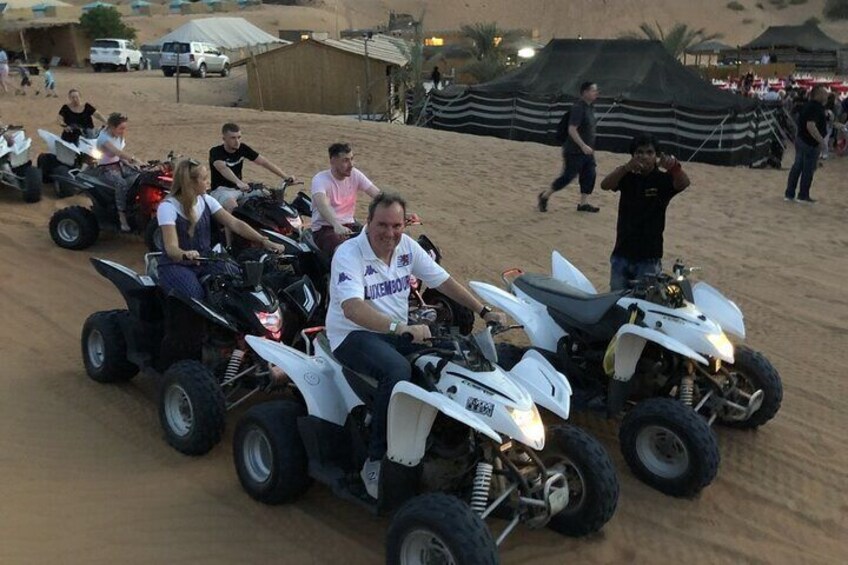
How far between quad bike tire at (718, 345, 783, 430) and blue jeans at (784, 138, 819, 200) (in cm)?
844

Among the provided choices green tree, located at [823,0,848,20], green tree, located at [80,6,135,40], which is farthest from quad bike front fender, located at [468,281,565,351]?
green tree, located at [823,0,848,20]

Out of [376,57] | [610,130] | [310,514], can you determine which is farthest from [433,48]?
[310,514]

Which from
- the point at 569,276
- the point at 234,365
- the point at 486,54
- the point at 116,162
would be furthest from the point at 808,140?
the point at 486,54

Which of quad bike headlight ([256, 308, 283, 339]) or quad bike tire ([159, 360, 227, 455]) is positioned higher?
quad bike headlight ([256, 308, 283, 339])

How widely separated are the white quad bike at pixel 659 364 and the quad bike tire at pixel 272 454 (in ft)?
5.31

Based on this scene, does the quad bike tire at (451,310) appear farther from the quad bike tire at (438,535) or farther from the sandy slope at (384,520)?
the quad bike tire at (438,535)

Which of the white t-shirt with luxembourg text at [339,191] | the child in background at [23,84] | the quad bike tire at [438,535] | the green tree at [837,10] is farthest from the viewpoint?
the green tree at [837,10]

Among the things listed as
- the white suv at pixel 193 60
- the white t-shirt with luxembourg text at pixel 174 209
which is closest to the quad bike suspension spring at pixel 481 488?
the white t-shirt with luxembourg text at pixel 174 209

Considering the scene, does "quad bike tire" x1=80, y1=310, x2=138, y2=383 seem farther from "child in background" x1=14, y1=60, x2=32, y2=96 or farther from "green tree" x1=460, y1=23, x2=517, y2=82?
"green tree" x1=460, y1=23, x2=517, y2=82

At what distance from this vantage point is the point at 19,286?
25.7 feet

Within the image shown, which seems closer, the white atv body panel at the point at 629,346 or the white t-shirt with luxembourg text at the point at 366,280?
the white t-shirt with luxembourg text at the point at 366,280

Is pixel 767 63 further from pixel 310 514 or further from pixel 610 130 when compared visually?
pixel 310 514

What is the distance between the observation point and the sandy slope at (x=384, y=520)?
4016 mm

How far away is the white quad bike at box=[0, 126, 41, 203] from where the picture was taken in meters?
10.4
